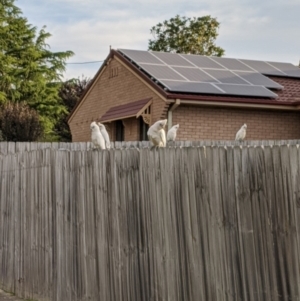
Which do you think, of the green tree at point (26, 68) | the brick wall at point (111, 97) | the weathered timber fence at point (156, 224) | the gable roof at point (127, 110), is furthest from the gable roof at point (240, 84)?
the green tree at point (26, 68)

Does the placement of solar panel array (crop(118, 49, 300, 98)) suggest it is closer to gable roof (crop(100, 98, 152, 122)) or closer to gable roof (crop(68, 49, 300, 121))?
gable roof (crop(68, 49, 300, 121))

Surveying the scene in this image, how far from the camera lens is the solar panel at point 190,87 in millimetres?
16500

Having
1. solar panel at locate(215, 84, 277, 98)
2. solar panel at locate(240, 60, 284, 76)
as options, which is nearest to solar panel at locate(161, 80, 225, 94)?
solar panel at locate(215, 84, 277, 98)

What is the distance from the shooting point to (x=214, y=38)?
4397 cm

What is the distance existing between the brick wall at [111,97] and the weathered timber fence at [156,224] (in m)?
9.25

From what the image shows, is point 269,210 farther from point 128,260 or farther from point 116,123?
point 116,123

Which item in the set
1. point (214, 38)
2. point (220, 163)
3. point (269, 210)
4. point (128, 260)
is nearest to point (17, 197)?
point (128, 260)

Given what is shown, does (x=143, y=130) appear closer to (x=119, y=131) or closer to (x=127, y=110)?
(x=127, y=110)

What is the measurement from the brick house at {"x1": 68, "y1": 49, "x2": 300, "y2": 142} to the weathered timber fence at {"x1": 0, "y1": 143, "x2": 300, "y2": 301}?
8.90m

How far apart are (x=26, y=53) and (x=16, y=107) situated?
11.7 m

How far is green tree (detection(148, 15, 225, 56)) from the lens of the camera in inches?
1697

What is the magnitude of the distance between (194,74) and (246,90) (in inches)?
63.4

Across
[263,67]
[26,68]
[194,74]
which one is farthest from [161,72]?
[26,68]

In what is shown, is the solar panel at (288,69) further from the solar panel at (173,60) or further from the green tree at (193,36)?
the green tree at (193,36)
